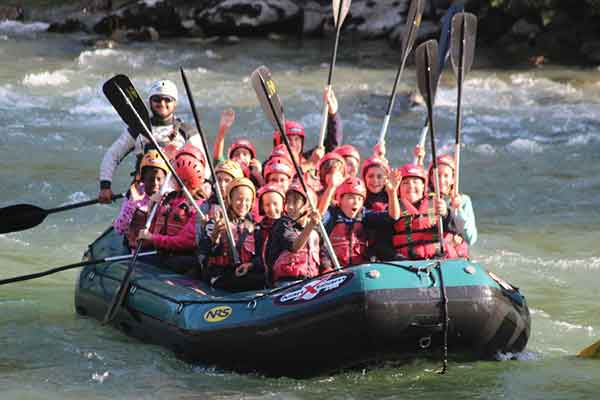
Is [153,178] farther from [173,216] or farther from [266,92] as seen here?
[266,92]

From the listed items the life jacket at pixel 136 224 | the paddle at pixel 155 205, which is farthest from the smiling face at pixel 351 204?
the life jacket at pixel 136 224

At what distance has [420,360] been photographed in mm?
6246

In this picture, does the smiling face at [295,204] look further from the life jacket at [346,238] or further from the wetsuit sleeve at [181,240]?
the wetsuit sleeve at [181,240]

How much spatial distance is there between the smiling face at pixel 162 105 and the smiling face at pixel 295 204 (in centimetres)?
174

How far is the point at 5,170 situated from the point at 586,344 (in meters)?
6.71

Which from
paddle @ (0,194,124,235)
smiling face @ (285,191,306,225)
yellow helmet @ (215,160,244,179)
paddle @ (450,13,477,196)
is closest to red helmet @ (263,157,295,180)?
yellow helmet @ (215,160,244,179)

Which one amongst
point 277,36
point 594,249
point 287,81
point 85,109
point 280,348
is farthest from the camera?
point 277,36

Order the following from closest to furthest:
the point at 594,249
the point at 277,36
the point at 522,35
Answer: the point at 594,249 < the point at 522,35 < the point at 277,36

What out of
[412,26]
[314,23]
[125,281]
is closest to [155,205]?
[125,281]

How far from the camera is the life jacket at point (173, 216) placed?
7301 mm

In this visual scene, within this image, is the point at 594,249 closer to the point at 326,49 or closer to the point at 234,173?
the point at 234,173

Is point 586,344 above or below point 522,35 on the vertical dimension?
below

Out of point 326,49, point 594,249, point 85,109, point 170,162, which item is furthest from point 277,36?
point 170,162

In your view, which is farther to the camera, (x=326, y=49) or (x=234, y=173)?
(x=326, y=49)
